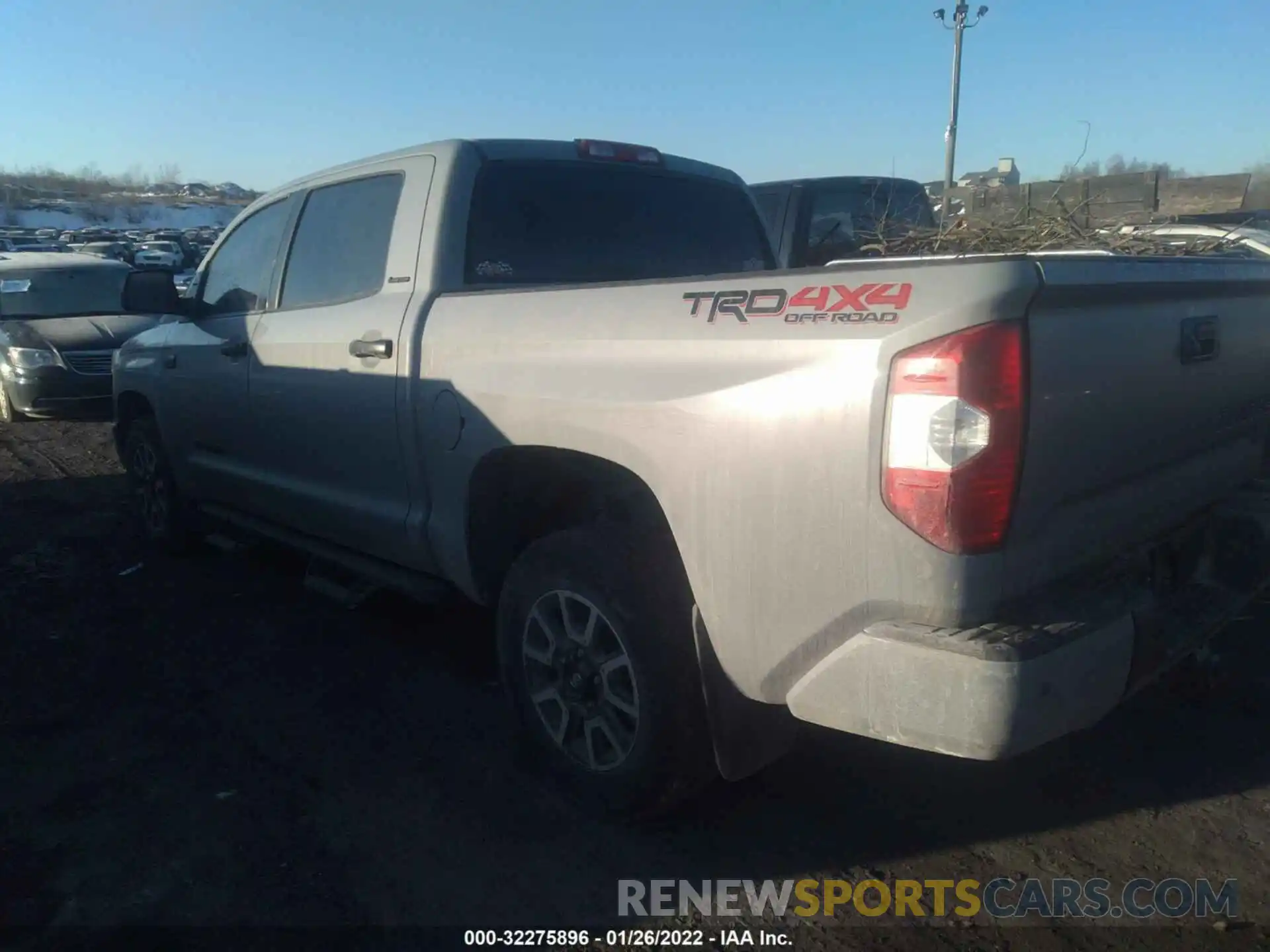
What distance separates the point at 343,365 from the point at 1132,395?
281 cm

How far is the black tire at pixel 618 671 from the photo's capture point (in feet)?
9.53

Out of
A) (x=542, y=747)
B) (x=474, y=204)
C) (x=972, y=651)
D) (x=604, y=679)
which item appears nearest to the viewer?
(x=972, y=651)

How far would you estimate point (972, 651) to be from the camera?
85.7 inches

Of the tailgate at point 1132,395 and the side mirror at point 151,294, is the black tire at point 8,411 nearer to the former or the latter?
the side mirror at point 151,294

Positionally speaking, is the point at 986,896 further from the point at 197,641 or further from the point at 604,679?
the point at 197,641

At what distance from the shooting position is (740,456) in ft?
8.29

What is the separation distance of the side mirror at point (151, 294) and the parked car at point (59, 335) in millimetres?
4907

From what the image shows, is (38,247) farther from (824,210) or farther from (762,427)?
(762,427)

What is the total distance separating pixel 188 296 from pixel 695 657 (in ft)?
13.0

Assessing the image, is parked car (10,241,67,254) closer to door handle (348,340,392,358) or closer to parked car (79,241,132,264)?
parked car (79,241,132,264)

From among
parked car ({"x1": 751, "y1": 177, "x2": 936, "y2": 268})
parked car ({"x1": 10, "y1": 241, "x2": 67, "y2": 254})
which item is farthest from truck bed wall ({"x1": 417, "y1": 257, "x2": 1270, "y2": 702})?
parked car ({"x1": 10, "y1": 241, "x2": 67, "y2": 254})

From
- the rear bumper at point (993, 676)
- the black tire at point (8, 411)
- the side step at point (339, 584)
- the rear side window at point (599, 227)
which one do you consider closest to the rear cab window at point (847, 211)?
the rear side window at point (599, 227)

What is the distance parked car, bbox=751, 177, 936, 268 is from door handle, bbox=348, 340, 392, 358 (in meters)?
4.59

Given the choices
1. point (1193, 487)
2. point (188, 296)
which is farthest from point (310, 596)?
point (1193, 487)
